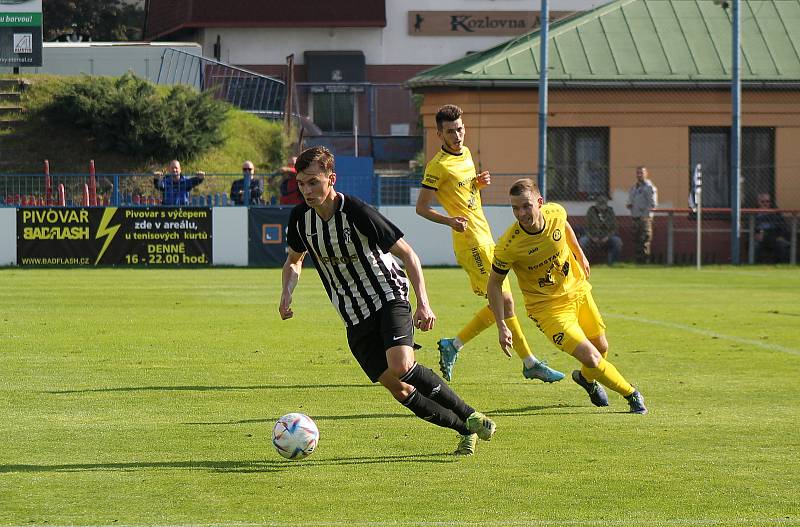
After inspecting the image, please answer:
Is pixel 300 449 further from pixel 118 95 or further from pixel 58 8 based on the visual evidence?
pixel 58 8

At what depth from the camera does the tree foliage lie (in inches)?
2276

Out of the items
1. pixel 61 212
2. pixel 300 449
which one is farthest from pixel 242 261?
pixel 300 449

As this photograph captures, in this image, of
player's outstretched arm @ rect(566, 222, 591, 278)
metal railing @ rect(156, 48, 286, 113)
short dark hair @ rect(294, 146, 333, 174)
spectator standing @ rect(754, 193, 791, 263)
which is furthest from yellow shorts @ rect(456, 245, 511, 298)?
metal railing @ rect(156, 48, 286, 113)

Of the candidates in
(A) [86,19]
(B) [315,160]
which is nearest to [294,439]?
(B) [315,160]

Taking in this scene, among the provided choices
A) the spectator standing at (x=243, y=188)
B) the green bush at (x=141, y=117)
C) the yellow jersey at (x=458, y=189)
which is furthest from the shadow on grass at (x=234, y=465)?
the green bush at (x=141, y=117)

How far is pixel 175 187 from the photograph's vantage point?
91.8 ft

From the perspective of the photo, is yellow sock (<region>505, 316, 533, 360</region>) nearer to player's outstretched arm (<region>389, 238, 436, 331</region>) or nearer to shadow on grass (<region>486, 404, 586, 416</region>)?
shadow on grass (<region>486, 404, 586, 416</region>)

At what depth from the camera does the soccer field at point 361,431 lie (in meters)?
6.29

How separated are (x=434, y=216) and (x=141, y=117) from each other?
27883 mm

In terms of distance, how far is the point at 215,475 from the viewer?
7.04 m

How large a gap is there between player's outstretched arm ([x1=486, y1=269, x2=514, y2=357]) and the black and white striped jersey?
3.41 ft

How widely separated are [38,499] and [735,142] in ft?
82.6

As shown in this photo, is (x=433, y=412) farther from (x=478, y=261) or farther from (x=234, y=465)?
(x=478, y=261)

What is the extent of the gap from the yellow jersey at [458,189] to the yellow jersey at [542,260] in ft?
6.40
